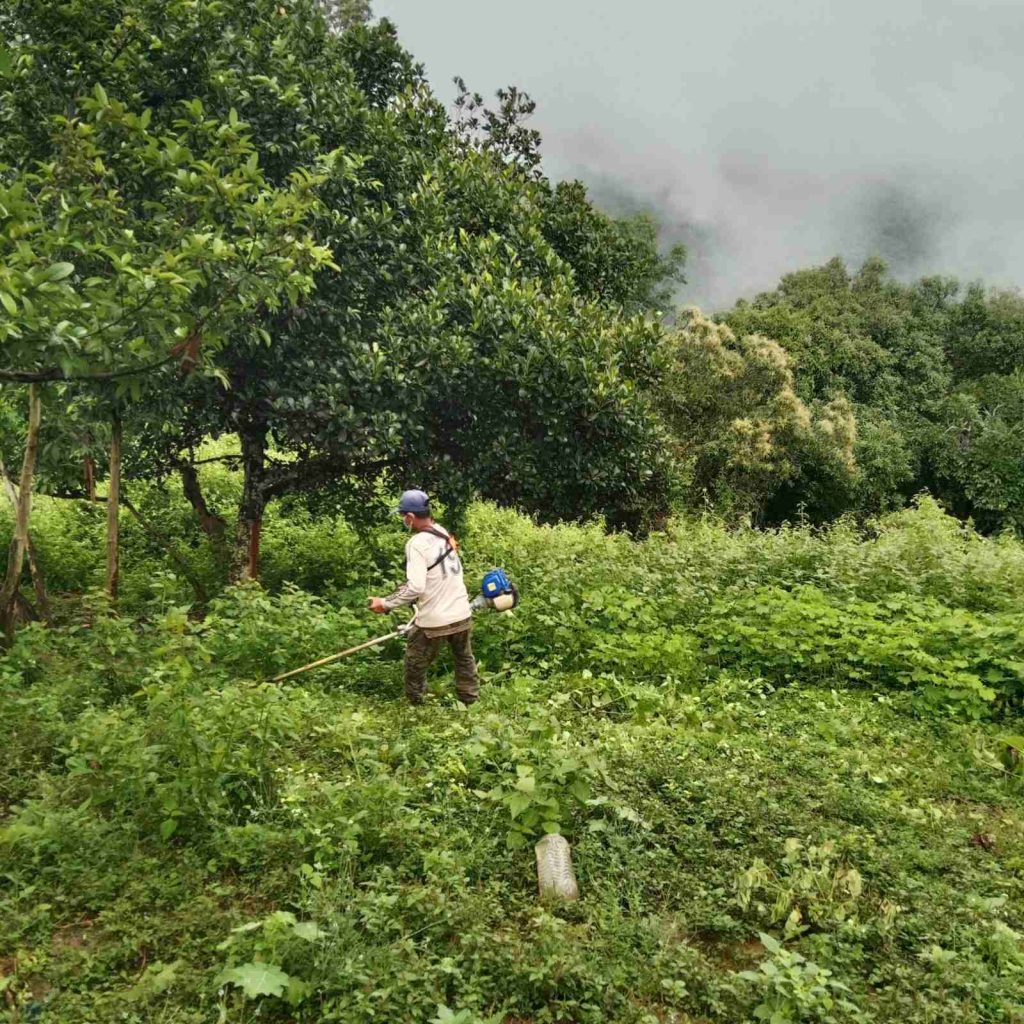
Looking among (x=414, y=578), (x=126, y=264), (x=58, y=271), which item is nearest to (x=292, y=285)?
(x=126, y=264)

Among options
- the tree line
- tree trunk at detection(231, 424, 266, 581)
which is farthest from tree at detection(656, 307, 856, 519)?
tree trunk at detection(231, 424, 266, 581)

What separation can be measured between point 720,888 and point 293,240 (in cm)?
561

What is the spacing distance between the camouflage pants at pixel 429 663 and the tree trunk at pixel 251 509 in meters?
3.99

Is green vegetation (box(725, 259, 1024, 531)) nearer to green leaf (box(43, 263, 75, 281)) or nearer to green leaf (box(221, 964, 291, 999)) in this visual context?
green leaf (box(43, 263, 75, 281))

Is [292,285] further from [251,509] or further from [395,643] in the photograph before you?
[251,509]

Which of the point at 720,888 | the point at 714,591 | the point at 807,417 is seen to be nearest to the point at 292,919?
the point at 720,888

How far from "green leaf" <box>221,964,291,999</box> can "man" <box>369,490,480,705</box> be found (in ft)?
13.0

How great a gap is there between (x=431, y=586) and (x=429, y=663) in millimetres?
752

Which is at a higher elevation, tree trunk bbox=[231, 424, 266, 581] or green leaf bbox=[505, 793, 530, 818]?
tree trunk bbox=[231, 424, 266, 581]

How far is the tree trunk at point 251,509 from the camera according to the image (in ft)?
35.3

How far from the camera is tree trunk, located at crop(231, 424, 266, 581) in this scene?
1077 cm

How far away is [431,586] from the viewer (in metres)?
7.66

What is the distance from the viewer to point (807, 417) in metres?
29.6

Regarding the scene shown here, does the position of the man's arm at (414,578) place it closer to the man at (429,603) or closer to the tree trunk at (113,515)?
the man at (429,603)
